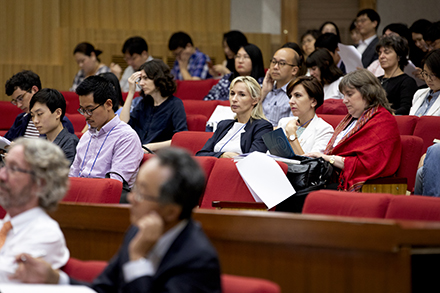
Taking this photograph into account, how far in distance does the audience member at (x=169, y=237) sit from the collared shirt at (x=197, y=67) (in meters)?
4.35

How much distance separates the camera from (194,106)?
4.05 meters

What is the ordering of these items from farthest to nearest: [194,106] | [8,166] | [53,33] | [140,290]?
[53,33]
[194,106]
[8,166]
[140,290]

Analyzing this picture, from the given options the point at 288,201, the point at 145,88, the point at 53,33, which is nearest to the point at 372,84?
the point at 288,201

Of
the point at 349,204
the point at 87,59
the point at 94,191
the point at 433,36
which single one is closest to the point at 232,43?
the point at 87,59

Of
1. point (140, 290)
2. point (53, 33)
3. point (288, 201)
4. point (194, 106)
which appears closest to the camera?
point (140, 290)

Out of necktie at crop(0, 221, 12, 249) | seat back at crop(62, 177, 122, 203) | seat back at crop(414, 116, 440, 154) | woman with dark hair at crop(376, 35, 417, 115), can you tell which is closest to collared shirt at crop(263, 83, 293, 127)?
woman with dark hair at crop(376, 35, 417, 115)

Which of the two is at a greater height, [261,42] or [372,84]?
[261,42]

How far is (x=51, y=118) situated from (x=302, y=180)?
51.2 inches

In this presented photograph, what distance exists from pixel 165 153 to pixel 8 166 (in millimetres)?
431

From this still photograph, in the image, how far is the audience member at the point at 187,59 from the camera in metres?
5.31

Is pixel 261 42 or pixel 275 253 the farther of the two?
pixel 261 42

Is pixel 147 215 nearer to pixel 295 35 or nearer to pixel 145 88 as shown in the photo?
pixel 145 88

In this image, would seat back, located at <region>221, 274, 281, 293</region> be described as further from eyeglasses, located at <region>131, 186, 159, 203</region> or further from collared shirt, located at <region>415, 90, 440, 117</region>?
collared shirt, located at <region>415, 90, 440, 117</region>

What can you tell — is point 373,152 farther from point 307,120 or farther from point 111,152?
point 111,152
